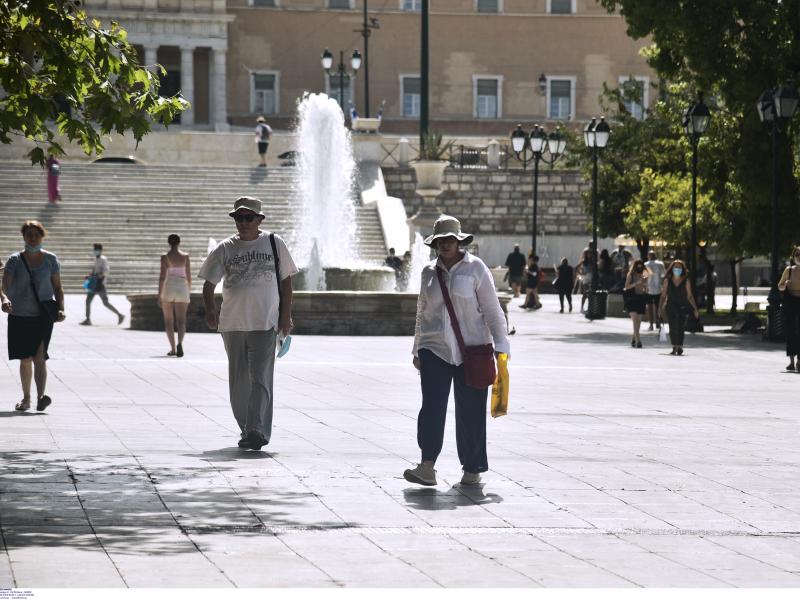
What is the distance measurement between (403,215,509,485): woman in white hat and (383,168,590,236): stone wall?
44.0 m

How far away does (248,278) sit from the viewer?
11031 mm

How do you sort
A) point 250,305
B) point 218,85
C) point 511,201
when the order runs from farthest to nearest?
point 218,85 → point 511,201 → point 250,305

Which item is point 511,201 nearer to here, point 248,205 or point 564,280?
point 564,280

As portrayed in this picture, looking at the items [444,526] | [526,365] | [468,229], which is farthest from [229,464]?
[468,229]

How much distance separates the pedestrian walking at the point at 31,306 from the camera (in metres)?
13.2

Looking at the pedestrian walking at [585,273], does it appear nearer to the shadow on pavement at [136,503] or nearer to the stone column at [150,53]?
the shadow on pavement at [136,503]

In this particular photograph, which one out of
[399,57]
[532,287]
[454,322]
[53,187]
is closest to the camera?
[454,322]

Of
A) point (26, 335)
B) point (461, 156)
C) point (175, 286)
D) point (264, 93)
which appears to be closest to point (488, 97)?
point (264, 93)

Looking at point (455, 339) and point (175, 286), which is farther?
point (175, 286)

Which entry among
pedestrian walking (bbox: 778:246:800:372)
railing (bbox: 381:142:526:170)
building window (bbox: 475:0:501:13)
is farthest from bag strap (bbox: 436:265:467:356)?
building window (bbox: 475:0:501:13)

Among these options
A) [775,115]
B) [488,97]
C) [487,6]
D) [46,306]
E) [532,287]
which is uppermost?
[487,6]

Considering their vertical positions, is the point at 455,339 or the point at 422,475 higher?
the point at 455,339

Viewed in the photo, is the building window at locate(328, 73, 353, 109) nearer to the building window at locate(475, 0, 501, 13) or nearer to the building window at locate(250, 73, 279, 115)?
the building window at locate(250, 73, 279, 115)

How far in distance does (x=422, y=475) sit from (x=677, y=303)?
537 inches
